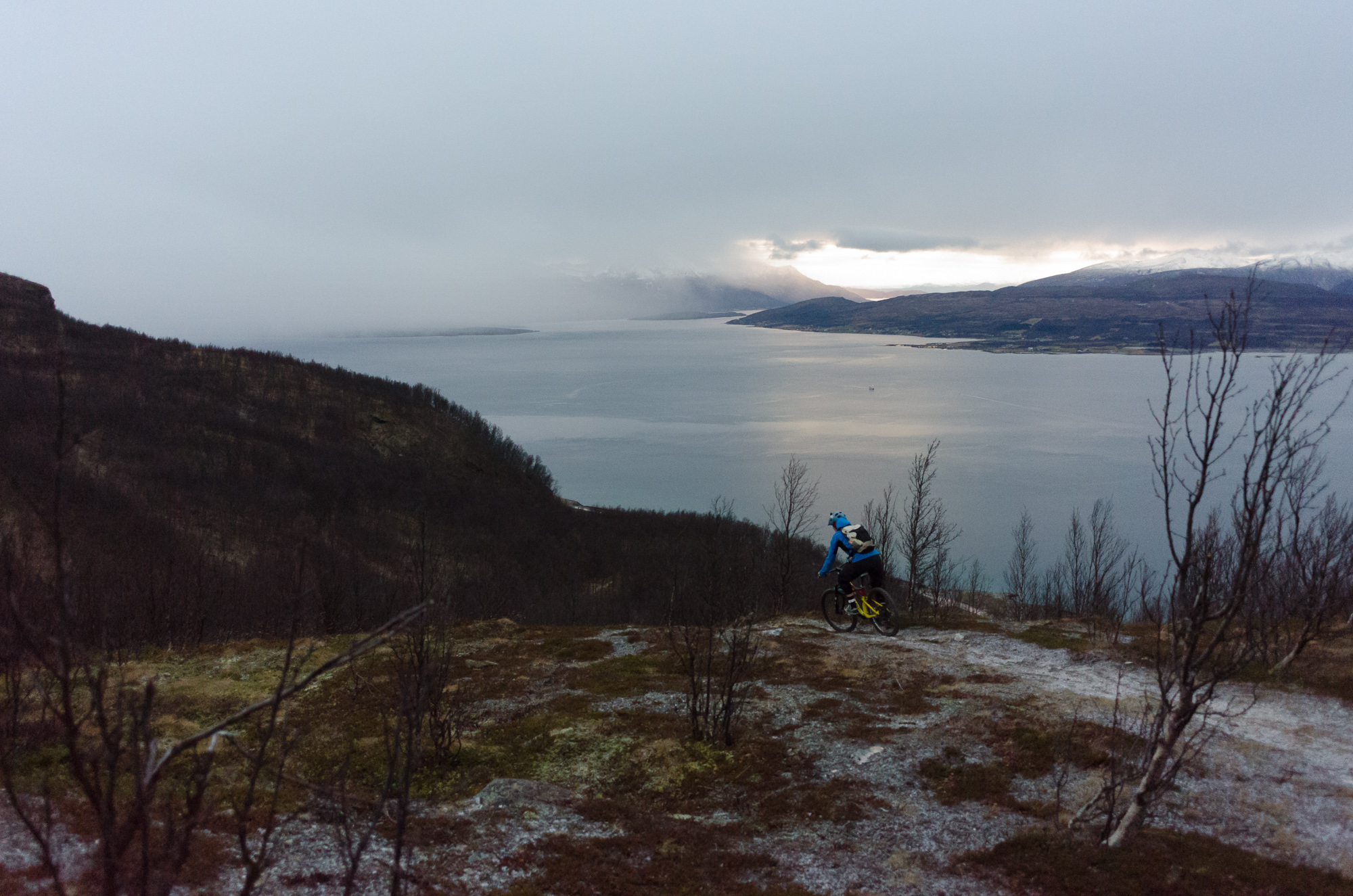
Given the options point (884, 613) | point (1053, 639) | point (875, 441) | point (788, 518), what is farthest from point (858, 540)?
point (875, 441)

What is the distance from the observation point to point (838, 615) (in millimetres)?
20234

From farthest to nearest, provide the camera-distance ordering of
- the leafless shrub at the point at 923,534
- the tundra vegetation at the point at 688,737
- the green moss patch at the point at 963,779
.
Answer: the leafless shrub at the point at 923,534
the green moss patch at the point at 963,779
the tundra vegetation at the point at 688,737

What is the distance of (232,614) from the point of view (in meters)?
47.8

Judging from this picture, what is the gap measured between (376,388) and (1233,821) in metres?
136

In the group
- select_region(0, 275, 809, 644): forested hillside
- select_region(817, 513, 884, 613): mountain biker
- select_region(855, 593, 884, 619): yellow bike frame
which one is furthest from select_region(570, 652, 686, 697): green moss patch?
select_region(0, 275, 809, 644): forested hillside

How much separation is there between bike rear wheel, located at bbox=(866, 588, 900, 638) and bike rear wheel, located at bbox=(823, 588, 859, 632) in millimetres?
681

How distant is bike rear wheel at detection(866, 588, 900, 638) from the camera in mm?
17297

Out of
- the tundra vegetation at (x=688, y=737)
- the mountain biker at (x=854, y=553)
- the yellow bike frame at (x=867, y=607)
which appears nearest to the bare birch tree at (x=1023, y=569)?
the tundra vegetation at (x=688, y=737)

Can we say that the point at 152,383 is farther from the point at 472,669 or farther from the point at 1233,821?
the point at 1233,821

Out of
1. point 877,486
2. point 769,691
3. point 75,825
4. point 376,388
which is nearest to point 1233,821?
point 769,691

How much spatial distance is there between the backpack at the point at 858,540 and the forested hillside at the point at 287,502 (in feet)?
74.0

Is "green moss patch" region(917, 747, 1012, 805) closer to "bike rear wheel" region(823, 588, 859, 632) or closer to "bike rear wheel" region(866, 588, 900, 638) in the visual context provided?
"bike rear wheel" region(866, 588, 900, 638)

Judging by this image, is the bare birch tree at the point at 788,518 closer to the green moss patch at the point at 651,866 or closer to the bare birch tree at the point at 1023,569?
the bare birch tree at the point at 1023,569

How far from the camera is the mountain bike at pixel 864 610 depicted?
17.4 metres
